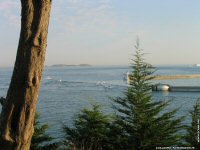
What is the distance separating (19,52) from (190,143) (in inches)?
457

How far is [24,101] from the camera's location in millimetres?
4820

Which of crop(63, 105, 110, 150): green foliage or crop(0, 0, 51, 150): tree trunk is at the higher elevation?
crop(0, 0, 51, 150): tree trunk

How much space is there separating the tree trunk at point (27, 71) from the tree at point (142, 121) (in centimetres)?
1039

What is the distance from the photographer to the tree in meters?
15.1

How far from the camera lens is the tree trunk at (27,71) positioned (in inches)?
189

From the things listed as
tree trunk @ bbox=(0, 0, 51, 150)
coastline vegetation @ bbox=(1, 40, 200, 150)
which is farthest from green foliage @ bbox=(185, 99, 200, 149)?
tree trunk @ bbox=(0, 0, 51, 150)

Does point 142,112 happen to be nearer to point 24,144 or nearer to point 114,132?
point 114,132

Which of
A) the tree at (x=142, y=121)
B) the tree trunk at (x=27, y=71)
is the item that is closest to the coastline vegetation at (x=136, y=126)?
the tree at (x=142, y=121)

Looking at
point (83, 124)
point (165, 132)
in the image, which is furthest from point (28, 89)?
point (83, 124)

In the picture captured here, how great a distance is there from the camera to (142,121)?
15477 mm

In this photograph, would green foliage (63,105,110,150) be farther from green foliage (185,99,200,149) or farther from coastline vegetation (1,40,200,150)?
green foliage (185,99,200,149)

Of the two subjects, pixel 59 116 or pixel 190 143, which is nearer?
pixel 190 143

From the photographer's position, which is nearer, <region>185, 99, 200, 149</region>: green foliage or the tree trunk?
the tree trunk

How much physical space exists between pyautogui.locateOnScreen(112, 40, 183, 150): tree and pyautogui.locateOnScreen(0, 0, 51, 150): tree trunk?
10394 millimetres
